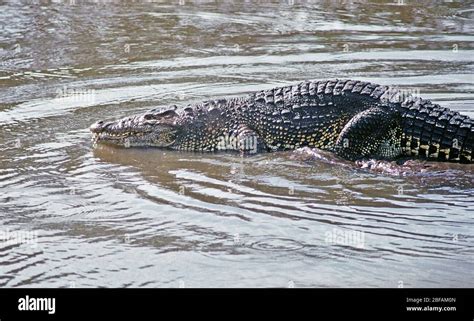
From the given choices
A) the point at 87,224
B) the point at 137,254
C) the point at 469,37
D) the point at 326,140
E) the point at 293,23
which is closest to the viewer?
the point at 137,254

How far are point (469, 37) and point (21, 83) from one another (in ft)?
25.4

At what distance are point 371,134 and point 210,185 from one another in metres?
1.76

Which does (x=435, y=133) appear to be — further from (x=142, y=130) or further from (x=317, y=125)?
(x=142, y=130)

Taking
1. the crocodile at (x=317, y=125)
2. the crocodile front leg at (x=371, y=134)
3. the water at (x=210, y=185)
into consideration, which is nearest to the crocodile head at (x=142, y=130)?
the crocodile at (x=317, y=125)

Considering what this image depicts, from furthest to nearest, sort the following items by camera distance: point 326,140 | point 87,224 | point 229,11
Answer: point 229,11
point 326,140
point 87,224

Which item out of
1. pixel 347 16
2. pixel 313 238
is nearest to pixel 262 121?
pixel 313 238

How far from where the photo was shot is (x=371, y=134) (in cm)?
909

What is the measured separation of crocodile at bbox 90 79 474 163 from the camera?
907cm

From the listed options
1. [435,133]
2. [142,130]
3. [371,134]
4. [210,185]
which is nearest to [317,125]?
[371,134]

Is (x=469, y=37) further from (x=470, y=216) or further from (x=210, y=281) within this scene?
(x=210, y=281)

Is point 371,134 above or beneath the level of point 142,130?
above

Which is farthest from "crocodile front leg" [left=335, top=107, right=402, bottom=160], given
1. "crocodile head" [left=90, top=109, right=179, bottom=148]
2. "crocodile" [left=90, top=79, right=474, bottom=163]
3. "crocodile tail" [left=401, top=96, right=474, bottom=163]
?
"crocodile head" [left=90, top=109, right=179, bottom=148]

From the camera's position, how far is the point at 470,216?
24.8ft

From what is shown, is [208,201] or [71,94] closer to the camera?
[208,201]
